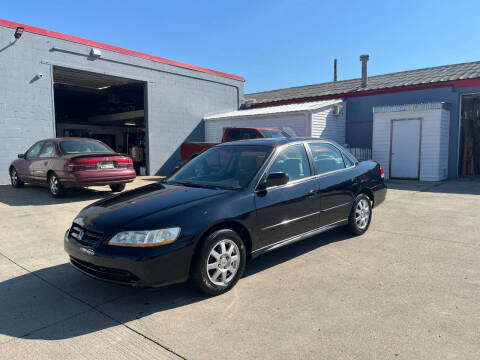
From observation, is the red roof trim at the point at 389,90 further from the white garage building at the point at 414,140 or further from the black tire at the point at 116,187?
the black tire at the point at 116,187

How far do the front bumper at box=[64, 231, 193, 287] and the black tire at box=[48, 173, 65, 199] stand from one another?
5.90m

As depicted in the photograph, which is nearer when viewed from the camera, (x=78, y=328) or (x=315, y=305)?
(x=78, y=328)

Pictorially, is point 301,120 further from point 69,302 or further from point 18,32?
point 69,302

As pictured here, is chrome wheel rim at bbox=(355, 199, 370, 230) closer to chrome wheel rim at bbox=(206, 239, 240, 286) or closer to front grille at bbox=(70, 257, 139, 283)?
chrome wheel rim at bbox=(206, 239, 240, 286)

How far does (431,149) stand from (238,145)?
10.3 metres

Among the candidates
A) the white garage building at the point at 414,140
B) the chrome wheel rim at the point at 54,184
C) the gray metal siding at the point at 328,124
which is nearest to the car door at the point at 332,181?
the chrome wheel rim at the point at 54,184

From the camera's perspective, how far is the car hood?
10.8 ft

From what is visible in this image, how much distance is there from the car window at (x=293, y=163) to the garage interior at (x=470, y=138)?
1222cm

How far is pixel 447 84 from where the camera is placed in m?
13.4

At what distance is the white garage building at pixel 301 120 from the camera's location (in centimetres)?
1402

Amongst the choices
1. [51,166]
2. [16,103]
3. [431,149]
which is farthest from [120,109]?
[431,149]

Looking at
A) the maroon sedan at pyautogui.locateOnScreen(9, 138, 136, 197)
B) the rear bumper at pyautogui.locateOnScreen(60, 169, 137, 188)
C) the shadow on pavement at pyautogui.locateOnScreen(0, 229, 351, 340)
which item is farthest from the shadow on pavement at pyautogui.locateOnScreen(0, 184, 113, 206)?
the shadow on pavement at pyautogui.locateOnScreen(0, 229, 351, 340)

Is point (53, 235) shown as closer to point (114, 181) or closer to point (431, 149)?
point (114, 181)

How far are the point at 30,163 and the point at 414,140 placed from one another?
12.3 metres
